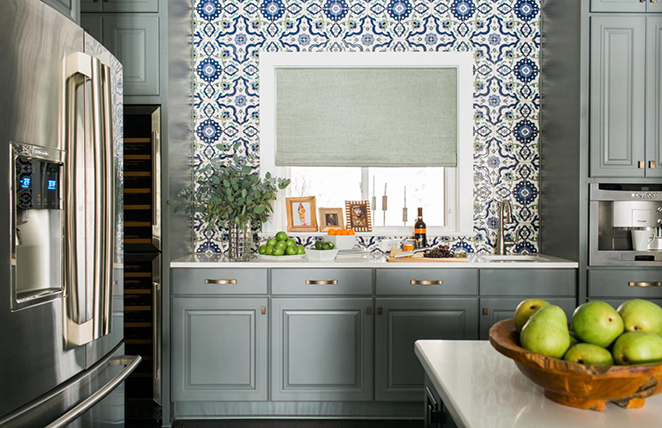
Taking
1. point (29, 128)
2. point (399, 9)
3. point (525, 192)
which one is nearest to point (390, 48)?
point (399, 9)

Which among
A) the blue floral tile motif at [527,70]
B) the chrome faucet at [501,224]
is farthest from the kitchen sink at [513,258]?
the blue floral tile motif at [527,70]

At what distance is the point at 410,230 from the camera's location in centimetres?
336

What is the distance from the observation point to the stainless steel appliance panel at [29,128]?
1.08 meters

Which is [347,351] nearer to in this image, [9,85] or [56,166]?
[56,166]

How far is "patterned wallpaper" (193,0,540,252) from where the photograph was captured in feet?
10.8

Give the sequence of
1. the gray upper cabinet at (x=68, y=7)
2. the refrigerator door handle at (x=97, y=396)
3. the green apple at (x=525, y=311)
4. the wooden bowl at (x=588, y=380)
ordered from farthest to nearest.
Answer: the gray upper cabinet at (x=68, y=7)
the refrigerator door handle at (x=97, y=396)
the green apple at (x=525, y=311)
the wooden bowl at (x=588, y=380)

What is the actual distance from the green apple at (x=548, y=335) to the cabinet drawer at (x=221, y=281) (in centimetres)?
206

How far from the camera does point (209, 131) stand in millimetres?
3301

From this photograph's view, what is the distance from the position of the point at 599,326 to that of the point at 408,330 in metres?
2.00

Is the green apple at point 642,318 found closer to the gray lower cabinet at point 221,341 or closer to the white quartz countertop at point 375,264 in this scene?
the white quartz countertop at point 375,264

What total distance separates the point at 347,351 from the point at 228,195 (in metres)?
1.15

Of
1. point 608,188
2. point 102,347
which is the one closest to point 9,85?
point 102,347

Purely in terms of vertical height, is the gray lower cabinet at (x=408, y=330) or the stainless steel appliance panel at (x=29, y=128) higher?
the stainless steel appliance panel at (x=29, y=128)

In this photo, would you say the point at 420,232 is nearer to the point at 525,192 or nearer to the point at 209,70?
→ the point at 525,192
